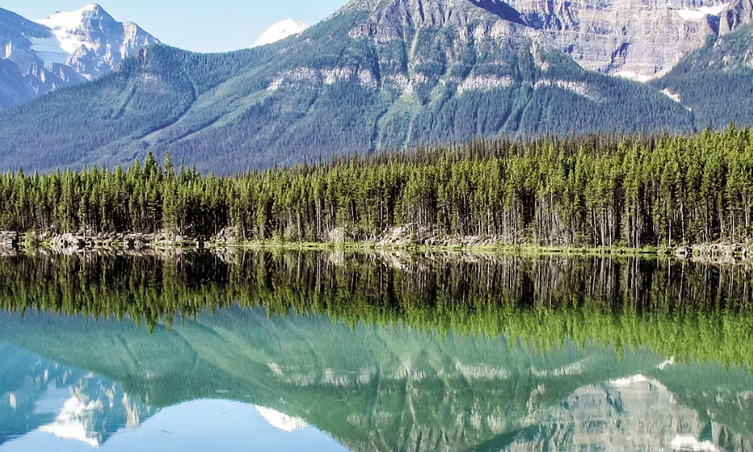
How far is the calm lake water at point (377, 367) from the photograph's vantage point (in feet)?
98.5

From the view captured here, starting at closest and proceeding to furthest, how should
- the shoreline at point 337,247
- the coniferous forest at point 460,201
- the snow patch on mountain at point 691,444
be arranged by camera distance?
the snow patch on mountain at point 691,444
the shoreline at point 337,247
the coniferous forest at point 460,201

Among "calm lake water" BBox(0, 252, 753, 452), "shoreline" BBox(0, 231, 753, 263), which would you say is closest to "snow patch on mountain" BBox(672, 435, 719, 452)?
"calm lake water" BBox(0, 252, 753, 452)

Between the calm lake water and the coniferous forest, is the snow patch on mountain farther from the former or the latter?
the coniferous forest

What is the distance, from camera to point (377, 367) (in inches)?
1571

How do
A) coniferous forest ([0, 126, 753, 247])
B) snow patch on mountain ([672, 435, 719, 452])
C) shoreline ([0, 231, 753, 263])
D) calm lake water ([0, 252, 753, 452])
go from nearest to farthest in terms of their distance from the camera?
snow patch on mountain ([672, 435, 719, 452]) → calm lake water ([0, 252, 753, 452]) → shoreline ([0, 231, 753, 263]) → coniferous forest ([0, 126, 753, 247])

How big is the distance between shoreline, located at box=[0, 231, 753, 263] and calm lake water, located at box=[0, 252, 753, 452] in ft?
170

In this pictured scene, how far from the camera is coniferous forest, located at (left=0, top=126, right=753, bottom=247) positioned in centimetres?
12606

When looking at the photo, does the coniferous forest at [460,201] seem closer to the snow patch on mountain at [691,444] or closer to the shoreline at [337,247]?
the shoreline at [337,247]

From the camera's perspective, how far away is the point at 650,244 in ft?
429

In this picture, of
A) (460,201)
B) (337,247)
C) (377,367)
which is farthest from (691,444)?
(460,201)

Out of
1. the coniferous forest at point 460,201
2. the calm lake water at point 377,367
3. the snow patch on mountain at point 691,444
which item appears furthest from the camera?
the coniferous forest at point 460,201

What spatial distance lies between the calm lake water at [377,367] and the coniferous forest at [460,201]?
57882 mm

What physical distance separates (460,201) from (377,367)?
112781 millimetres

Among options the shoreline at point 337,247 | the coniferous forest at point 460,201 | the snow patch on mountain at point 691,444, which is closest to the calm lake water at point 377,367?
the snow patch on mountain at point 691,444
